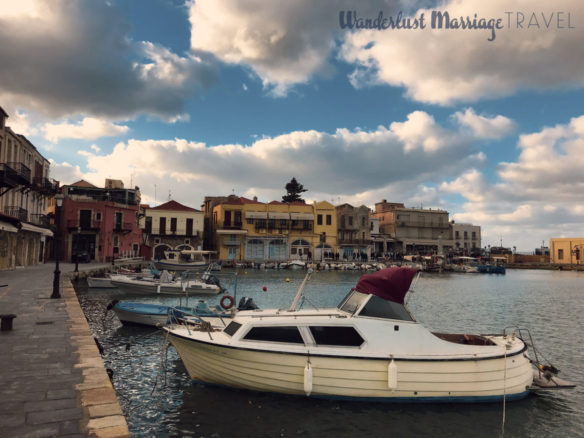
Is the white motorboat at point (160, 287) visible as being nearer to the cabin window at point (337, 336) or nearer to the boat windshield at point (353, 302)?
the boat windshield at point (353, 302)

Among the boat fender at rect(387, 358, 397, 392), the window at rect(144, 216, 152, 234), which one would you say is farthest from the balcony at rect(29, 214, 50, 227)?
the boat fender at rect(387, 358, 397, 392)

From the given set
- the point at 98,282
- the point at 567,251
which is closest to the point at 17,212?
the point at 98,282

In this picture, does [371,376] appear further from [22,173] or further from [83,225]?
[83,225]

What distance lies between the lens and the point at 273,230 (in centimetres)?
6656

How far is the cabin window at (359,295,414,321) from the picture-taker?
9195 mm

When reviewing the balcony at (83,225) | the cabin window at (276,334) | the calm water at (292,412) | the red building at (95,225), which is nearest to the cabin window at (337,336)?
the cabin window at (276,334)

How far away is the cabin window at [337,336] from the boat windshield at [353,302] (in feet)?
1.89

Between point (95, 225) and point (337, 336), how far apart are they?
4597 cm

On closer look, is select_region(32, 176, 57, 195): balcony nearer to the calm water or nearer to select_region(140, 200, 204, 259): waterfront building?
A: select_region(140, 200, 204, 259): waterfront building

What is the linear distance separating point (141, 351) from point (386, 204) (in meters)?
84.8

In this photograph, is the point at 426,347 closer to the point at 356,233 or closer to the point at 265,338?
the point at 265,338

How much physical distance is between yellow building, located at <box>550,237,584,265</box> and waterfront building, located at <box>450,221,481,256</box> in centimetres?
1841

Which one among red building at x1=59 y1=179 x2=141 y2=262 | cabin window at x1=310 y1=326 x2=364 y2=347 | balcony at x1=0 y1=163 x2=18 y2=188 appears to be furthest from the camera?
red building at x1=59 y1=179 x2=141 y2=262

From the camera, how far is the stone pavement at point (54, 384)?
5.21 meters
